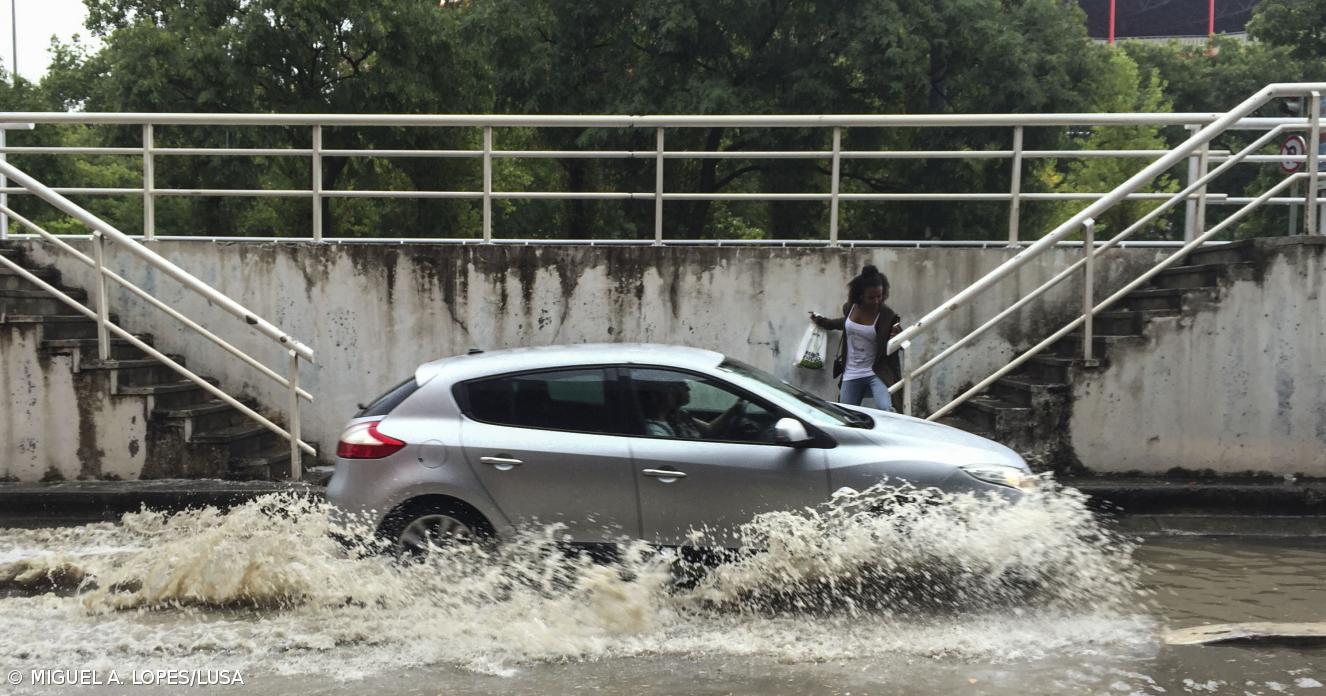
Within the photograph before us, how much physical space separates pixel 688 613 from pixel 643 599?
0.95ft

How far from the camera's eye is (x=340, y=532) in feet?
19.9

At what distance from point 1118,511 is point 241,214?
24426 mm

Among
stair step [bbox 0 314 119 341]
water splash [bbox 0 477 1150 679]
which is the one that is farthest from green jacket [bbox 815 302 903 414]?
stair step [bbox 0 314 119 341]

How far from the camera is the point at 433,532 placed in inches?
236

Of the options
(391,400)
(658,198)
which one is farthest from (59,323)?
(658,198)

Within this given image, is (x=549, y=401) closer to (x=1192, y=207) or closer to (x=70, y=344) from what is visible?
(x=70, y=344)

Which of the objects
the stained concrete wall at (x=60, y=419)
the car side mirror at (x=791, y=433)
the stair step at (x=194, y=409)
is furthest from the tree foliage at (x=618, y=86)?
the car side mirror at (x=791, y=433)

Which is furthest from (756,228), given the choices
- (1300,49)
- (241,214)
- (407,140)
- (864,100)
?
(1300,49)

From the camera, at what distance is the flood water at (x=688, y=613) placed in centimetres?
489

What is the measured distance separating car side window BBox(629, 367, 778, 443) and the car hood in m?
0.67

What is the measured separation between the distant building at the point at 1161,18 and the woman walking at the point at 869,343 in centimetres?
8468

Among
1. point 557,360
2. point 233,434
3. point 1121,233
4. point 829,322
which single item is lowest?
point 233,434

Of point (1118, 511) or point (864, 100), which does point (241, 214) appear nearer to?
Answer: point (864, 100)

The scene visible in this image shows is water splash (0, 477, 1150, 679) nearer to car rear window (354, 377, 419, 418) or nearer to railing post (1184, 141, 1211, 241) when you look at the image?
car rear window (354, 377, 419, 418)
